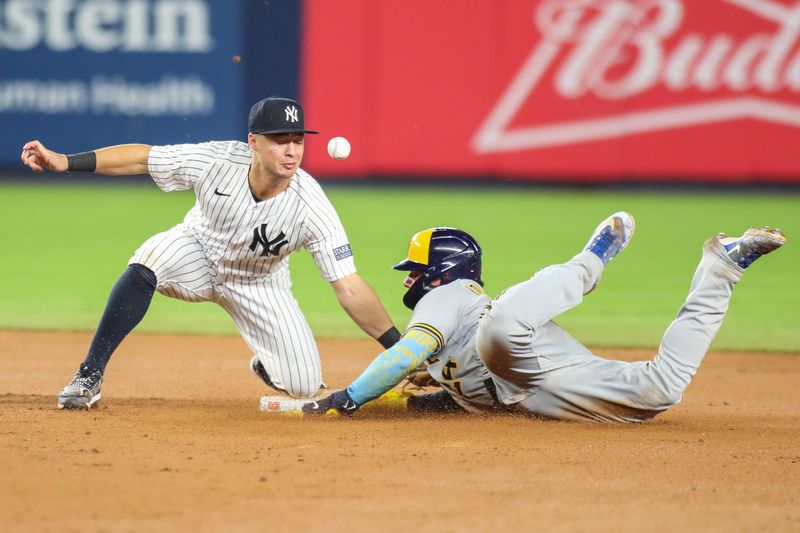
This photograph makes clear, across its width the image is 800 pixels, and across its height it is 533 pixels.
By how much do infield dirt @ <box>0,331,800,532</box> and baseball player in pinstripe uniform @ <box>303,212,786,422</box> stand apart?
0.14 metres

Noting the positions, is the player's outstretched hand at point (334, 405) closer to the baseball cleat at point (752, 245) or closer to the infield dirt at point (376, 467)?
the infield dirt at point (376, 467)

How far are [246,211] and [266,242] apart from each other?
177 millimetres

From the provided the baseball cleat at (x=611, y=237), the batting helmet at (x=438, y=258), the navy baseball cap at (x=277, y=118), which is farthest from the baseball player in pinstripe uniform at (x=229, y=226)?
the baseball cleat at (x=611, y=237)

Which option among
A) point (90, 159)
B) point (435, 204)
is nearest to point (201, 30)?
point (435, 204)

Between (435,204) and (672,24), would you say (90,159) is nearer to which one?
(435,204)

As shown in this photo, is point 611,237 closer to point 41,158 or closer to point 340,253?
point 340,253

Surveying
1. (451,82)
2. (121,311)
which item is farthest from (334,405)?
(451,82)

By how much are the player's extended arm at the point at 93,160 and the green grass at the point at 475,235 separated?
3190 mm

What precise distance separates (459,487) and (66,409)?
2.26 meters

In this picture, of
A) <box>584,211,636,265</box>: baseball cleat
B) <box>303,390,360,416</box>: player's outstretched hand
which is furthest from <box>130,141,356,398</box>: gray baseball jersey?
<box>584,211,636,265</box>: baseball cleat

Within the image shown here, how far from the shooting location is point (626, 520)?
155 inches

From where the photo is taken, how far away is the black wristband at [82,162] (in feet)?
18.7

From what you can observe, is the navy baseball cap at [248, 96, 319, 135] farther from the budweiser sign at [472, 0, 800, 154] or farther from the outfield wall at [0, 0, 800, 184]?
the budweiser sign at [472, 0, 800, 154]

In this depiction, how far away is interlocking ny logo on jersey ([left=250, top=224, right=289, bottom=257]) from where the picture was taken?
5789mm
